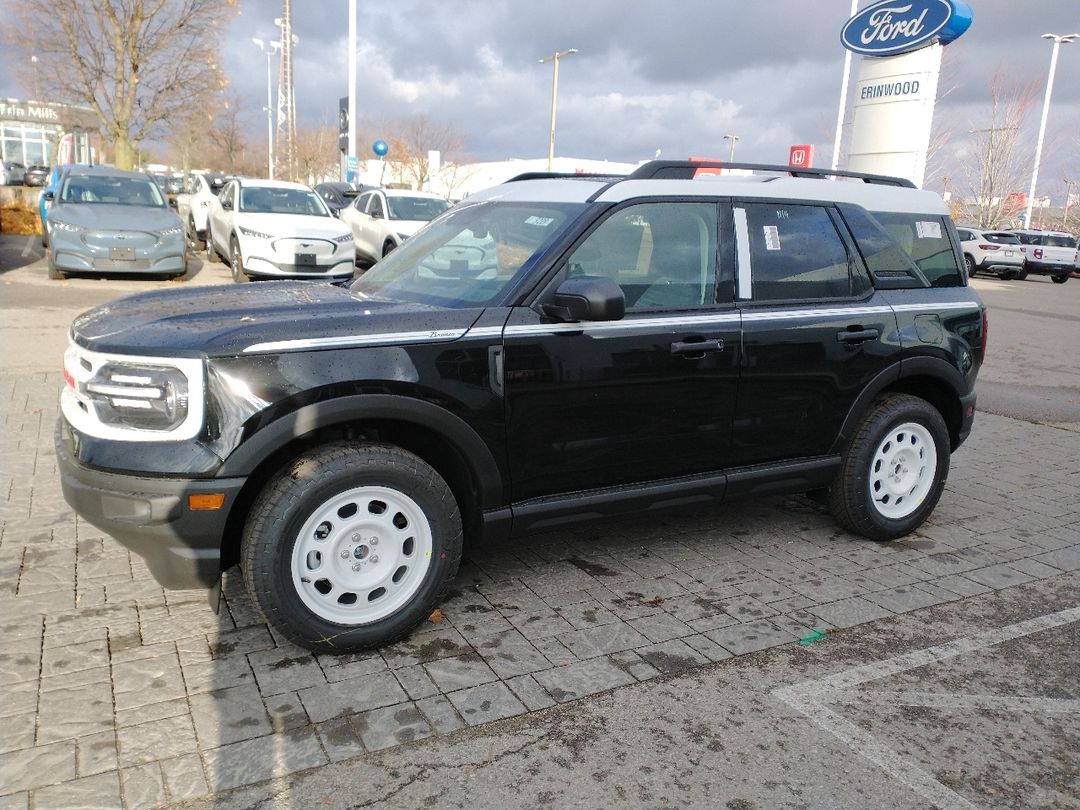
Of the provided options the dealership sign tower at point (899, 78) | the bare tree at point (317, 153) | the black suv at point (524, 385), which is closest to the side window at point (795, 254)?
the black suv at point (524, 385)

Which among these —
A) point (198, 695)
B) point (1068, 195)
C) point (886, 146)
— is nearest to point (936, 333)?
point (198, 695)

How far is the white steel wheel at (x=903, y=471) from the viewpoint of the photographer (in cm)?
469

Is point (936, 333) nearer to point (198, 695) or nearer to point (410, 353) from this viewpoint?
point (410, 353)

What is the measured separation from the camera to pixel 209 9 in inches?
1126

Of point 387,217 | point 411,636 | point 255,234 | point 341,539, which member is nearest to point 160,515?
point 341,539

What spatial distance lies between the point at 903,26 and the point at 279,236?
10998 millimetres

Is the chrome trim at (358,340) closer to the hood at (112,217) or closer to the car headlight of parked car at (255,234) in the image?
the car headlight of parked car at (255,234)

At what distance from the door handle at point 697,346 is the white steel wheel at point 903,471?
133cm

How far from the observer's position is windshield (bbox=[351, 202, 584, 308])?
372 cm

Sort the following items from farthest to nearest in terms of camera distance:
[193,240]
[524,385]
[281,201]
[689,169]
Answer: [193,240]
[281,201]
[689,169]
[524,385]

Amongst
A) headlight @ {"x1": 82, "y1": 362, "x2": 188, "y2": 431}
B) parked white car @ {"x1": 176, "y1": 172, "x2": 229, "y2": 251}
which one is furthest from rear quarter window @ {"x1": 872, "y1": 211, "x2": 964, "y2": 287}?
parked white car @ {"x1": 176, "y1": 172, "x2": 229, "y2": 251}

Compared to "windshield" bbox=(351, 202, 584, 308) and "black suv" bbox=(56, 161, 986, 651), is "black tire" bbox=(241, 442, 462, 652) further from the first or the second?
"windshield" bbox=(351, 202, 584, 308)

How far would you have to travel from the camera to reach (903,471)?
4809 mm

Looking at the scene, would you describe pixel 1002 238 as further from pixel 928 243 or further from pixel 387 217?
pixel 928 243
